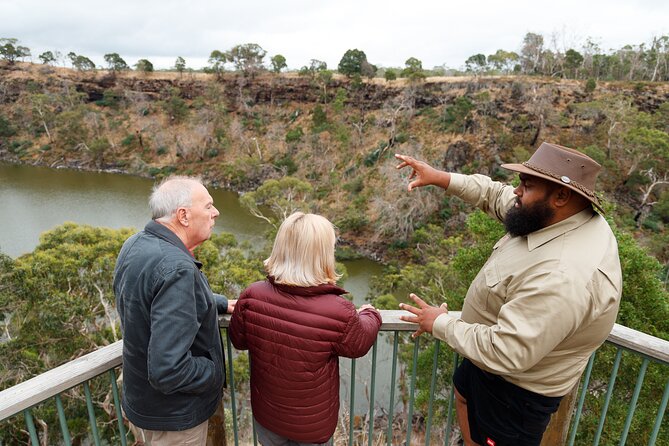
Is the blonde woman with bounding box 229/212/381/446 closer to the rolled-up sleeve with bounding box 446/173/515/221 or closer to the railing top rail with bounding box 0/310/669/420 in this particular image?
the railing top rail with bounding box 0/310/669/420

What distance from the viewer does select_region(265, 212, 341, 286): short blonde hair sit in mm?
1362

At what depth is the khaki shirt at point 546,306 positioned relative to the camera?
3.85 feet

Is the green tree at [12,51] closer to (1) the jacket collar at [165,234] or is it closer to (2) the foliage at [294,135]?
(2) the foliage at [294,135]

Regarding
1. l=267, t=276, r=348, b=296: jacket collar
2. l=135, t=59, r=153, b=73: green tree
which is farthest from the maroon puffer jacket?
l=135, t=59, r=153, b=73: green tree

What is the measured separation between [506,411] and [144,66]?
4751 centimetres

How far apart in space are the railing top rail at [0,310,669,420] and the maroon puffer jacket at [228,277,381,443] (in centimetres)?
18

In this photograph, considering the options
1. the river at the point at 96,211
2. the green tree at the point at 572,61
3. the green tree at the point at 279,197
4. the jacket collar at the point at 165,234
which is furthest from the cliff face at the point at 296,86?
the jacket collar at the point at 165,234

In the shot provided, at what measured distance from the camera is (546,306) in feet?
3.84

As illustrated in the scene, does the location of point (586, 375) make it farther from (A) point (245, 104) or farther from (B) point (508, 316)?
(A) point (245, 104)

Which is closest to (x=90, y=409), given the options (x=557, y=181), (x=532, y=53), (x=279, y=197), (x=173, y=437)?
(x=173, y=437)

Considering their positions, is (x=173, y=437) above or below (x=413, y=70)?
below

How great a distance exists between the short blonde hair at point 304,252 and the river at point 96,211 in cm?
1059

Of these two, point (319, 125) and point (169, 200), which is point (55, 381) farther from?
point (319, 125)

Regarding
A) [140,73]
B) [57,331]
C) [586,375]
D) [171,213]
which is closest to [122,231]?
[57,331]
